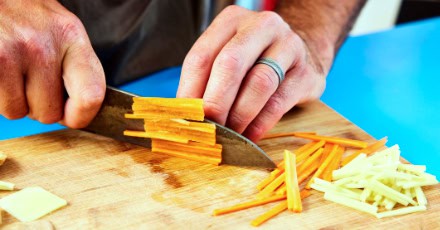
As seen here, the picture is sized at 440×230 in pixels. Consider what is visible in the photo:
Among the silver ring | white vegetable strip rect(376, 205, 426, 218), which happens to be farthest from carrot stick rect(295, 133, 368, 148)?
white vegetable strip rect(376, 205, 426, 218)

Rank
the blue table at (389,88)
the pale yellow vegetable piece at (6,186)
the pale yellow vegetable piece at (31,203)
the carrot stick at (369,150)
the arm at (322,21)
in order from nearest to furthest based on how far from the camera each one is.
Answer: the pale yellow vegetable piece at (31,203) → the pale yellow vegetable piece at (6,186) → the carrot stick at (369,150) → the blue table at (389,88) → the arm at (322,21)

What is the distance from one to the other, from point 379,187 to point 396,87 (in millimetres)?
1177

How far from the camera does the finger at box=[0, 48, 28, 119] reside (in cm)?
160

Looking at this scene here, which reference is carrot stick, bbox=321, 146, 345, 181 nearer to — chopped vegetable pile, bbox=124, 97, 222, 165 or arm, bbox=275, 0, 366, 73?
chopped vegetable pile, bbox=124, 97, 222, 165

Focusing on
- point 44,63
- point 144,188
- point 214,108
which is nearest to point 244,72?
point 214,108

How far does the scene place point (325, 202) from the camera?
1582 millimetres

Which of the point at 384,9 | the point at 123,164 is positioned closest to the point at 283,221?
the point at 123,164

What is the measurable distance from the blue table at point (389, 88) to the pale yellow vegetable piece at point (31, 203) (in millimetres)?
665

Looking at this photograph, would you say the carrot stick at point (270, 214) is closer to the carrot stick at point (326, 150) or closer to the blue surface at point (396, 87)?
the carrot stick at point (326, 150)

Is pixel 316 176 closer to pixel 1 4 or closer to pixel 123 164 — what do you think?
pixel 123 164

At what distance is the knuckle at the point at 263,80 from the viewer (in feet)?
5.75

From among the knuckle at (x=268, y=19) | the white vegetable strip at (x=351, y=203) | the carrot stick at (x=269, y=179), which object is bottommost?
the white vegetable strip at (x=351, y=203)

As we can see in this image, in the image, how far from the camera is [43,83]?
169 cm

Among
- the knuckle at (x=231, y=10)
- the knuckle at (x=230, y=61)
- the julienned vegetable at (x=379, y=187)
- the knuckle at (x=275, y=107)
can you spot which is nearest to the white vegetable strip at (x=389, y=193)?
the julienned vegetable at (x=379, y=187)
